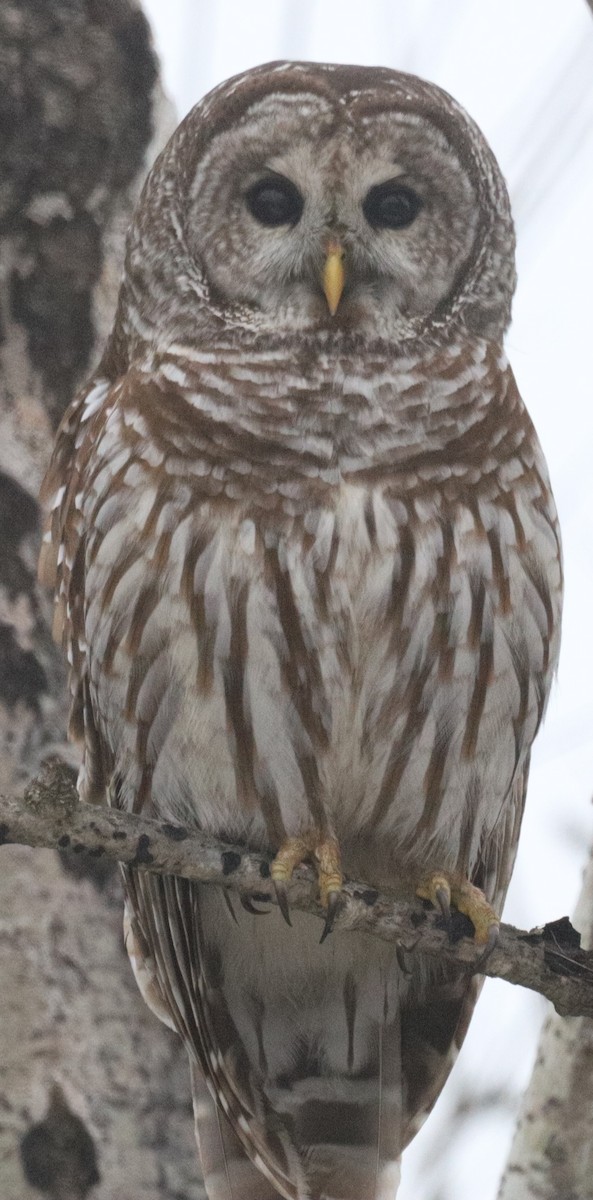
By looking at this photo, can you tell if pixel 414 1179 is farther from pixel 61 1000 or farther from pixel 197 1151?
pixel 61 1000

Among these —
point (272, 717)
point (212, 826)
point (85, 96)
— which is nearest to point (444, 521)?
point (272, 717)

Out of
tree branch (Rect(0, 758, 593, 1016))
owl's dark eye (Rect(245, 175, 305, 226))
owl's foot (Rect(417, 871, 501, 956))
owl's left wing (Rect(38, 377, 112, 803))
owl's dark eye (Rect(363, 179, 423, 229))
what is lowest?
tree branch (Rect(0, 758, 593, 1016))

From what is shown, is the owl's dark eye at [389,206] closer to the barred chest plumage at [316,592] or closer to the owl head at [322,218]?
the owl head at [322,218]

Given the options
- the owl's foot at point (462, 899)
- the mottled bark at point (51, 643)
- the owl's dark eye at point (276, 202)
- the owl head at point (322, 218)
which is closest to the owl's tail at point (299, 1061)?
the mottled bark at point (51, 643)

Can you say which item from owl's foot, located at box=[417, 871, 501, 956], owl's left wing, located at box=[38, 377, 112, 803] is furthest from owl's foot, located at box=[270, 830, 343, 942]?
owl's left wing, located at box=[38, 377, 112, 803]

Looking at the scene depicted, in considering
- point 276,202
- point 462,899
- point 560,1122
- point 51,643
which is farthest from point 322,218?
point 560,1122

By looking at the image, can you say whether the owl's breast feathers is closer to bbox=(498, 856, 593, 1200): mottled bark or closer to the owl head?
the owl head
